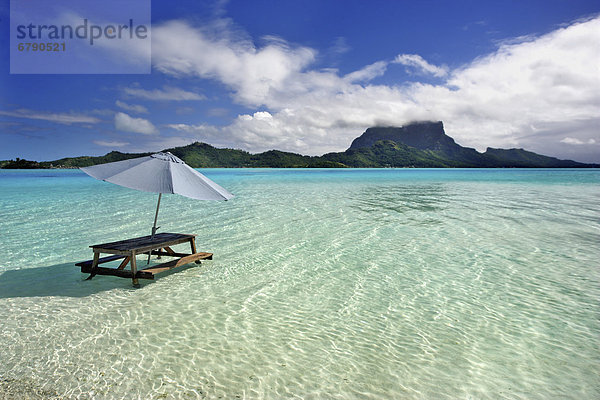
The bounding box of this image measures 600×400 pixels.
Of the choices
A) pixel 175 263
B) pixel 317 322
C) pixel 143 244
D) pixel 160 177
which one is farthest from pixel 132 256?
pixel 317 322

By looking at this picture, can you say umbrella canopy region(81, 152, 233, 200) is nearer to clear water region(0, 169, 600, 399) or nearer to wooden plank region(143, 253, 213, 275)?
wooden plank region(143, 253, 213, 275)

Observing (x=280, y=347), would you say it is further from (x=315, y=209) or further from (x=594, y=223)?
(x=594, y=223)

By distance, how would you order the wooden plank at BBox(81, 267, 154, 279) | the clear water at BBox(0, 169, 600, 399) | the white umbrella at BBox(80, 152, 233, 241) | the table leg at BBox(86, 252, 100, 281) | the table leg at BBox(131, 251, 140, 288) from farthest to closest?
1. the table leg at BBox(86, 252, 100, 281)
2. the wooden plank at BBox(81, 267, 154, 279)
3. the table leg at BBox(131, 251, 140, 288)
4. the white umbrella at BBox(80, 152, 233, 241)
5. the clear water at BBox(0, 169, 600, 399)

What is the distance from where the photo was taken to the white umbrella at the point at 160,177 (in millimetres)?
6969

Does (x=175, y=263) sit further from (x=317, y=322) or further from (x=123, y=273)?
(x=317, y=322)

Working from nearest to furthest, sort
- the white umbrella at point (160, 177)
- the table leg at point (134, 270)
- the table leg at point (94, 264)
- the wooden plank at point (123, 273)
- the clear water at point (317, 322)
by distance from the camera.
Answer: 1. the clear water at point (317, 322)
2. the white umbrella at point (160, 177)
3. the table leg at point (134, 270)
4. the wooden plank at point (123, 273)
5. the table leg at point (94, 264)

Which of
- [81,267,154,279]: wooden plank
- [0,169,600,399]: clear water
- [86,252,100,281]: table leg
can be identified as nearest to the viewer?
[0,169,600,399]: clear water

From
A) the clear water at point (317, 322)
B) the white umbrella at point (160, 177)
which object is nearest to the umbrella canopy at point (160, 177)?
the white umbrella at point (160, 177)

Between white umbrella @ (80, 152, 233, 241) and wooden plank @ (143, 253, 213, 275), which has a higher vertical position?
white umbrella @ (80, 152, 233, 241)

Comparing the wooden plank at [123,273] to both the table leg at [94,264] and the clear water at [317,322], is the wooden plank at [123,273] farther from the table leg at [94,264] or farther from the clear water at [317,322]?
the clear water at [317,322]

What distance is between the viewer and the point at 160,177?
7.27 meters

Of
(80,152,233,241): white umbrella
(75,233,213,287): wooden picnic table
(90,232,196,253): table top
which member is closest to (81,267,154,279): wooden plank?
(75,233,213,287): wooden picnic table

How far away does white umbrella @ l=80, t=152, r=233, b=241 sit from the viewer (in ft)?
22.9

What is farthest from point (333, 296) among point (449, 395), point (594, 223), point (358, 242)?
point (594, 223)
